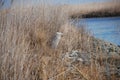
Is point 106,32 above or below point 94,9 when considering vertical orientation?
below

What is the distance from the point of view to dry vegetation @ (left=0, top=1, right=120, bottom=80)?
1.80m

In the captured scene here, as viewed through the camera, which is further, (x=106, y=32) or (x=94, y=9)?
(x=94, y=9)

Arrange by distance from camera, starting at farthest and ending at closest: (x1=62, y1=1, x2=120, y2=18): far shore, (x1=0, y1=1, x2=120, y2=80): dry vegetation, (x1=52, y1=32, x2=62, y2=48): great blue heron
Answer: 1. (x1=62, y1=1, x2=120, y2=18): far shore
2. (x1=52, y1=32, x2=62, y2=48): great blue heron
3. (x1=0, y1=1, x2=120, y2=80): dry vegetation

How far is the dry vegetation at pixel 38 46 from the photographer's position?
1.80 meters

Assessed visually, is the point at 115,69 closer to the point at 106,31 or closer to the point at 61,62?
the point at 61,62

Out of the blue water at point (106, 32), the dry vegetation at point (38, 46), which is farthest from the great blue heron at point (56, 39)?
the blue water at point (106, 32)

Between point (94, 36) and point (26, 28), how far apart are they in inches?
52.8

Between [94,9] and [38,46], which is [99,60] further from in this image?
[94,9]

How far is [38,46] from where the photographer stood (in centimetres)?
277

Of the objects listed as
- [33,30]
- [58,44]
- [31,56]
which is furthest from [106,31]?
[31,56]

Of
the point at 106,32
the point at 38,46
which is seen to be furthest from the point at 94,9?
the point at 38,46

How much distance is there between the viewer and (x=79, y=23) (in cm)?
400

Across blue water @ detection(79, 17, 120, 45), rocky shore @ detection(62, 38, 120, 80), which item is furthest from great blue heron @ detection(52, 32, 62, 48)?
blue water @ detection(79, 17, 120, 45)

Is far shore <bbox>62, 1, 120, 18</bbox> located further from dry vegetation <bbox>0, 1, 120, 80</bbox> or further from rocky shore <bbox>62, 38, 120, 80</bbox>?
rocky shore <bbox>62, 38, 120, 80</bbox>
